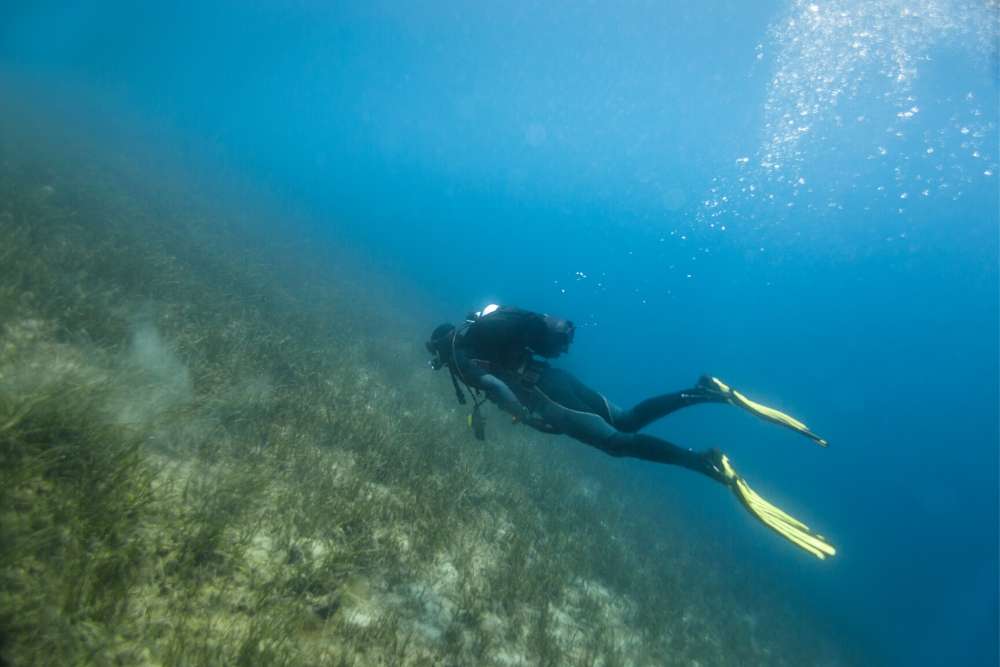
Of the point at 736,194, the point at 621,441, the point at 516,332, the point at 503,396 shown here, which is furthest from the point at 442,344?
the point at 736,194

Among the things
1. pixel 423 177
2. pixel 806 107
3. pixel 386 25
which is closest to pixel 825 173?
pixel 806 107

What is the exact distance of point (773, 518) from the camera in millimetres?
4359

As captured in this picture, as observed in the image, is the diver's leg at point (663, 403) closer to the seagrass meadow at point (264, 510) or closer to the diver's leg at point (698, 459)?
the diver's leg at point (698, 459)

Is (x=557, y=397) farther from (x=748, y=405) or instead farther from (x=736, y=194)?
(x=736, y=194)

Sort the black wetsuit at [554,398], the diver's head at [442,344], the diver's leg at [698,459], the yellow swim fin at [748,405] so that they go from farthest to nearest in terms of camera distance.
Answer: the yellow swim fin at [748,405] → the diver's head at [442,344] → the black wetsuit at [554,398] → the diver's leg at [698,459]

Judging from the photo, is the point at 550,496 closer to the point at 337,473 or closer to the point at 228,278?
the point at 337,473

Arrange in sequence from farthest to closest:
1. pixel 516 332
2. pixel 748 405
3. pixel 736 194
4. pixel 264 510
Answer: pixel 736 194 → pixel 748 405 → pixel 516 332 → pixel 264 510

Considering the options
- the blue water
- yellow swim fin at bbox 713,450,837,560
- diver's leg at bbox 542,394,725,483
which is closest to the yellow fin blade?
yellow swim fin at bbox 713,450,837,560

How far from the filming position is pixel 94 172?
16.2 metres

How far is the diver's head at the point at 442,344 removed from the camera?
5410 mm

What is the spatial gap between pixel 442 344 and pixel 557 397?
1570mm

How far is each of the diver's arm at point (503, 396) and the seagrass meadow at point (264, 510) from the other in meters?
1.66

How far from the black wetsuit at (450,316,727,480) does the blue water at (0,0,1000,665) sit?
957 cm

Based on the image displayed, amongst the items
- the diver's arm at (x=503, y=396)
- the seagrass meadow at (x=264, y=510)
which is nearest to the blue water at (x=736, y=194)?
the seagrass meadow at (x=264, y=510)
